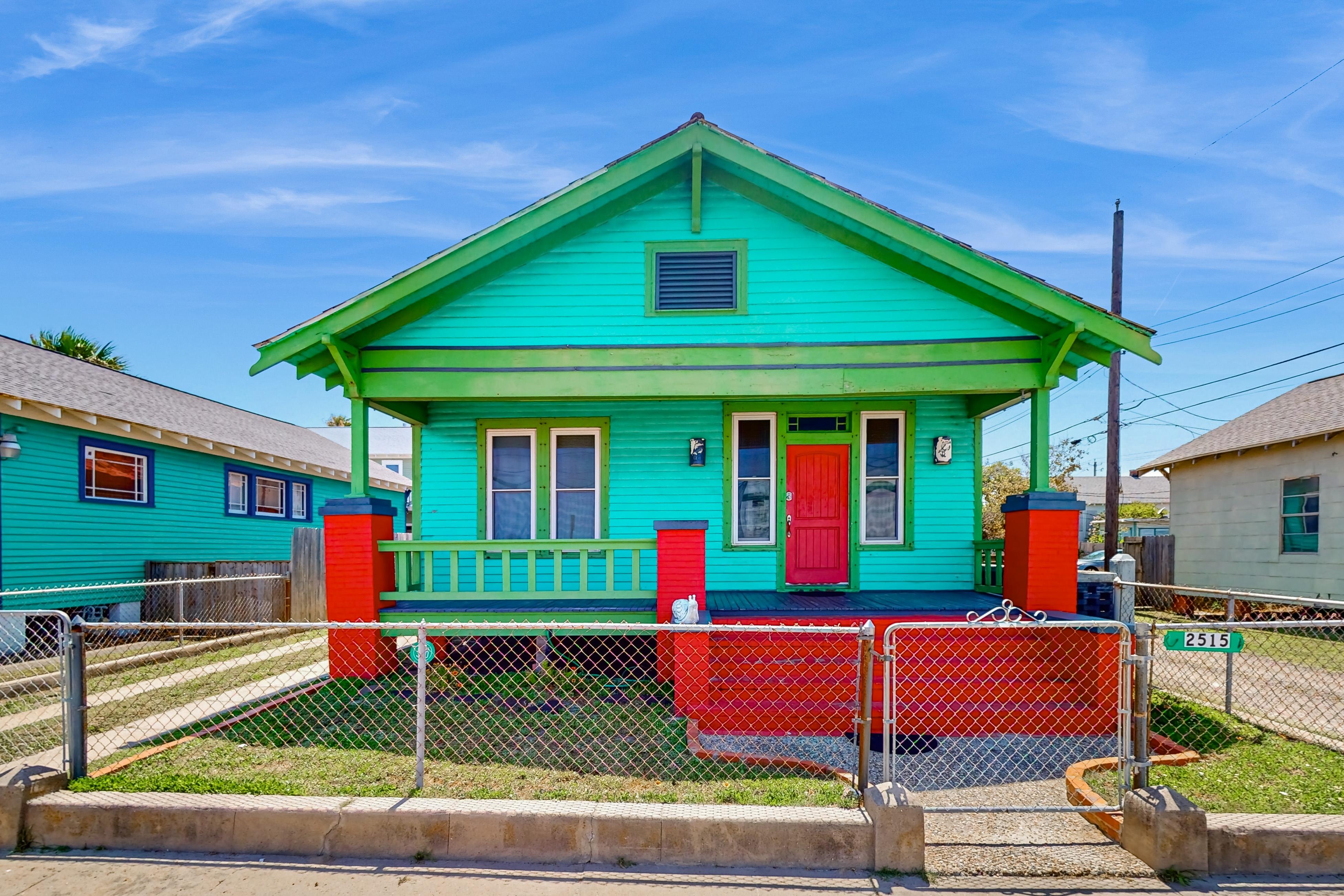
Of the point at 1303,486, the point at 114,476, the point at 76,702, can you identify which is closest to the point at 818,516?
the point at 76,702

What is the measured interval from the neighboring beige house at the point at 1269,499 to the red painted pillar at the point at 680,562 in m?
13.7

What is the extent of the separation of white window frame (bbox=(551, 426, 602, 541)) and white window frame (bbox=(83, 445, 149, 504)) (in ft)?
28.2

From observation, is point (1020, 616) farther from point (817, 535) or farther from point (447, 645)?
point (447, 645)

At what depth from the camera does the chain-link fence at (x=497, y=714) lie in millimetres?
4805

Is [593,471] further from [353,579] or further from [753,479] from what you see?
[353,579]

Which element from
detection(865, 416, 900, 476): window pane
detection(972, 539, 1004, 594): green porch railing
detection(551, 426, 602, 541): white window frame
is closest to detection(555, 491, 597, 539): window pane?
detection(551, 426, 602, 541): white window frame

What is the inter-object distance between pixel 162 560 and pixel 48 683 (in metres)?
6.14

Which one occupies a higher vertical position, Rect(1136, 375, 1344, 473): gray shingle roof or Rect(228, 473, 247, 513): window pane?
Rect(1136, 375, 1344, 473): gray shingle roof

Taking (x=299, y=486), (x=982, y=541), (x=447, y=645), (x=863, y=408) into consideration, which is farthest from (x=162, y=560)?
(x=982, y=541)

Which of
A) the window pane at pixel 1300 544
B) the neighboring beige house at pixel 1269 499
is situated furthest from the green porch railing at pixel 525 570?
the window pane at pixel 1300 544

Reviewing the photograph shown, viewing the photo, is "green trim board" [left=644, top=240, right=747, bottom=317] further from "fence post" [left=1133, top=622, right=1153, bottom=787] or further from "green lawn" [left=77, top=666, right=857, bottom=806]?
"fence post" [left=1133, top=622, right=1153, bottom=787]

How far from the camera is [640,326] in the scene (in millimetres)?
8688

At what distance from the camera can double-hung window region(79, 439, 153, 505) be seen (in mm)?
12289

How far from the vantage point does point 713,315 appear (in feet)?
28.5
